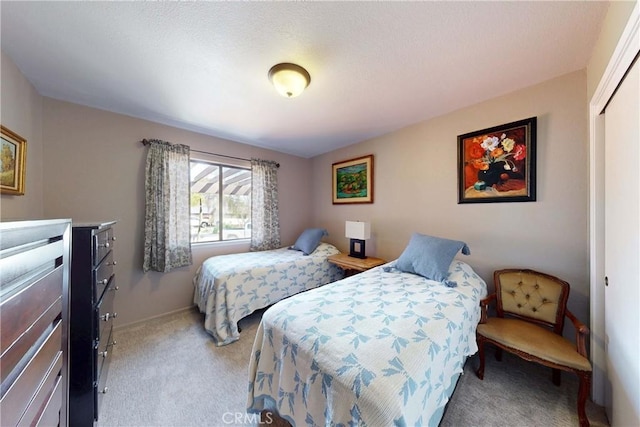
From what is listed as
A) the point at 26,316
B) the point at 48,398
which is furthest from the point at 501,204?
the point at 48,398

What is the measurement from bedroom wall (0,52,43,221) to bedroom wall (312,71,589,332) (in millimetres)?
3410

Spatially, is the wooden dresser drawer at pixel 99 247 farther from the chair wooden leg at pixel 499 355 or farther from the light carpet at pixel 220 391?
the chair wooden leg at pixel 499 355

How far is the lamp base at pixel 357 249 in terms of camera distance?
10.00 feet

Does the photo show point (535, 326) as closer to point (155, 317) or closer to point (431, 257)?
point (431, 257)

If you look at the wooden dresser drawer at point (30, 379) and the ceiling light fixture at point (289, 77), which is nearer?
the wooden dresser drawer at point (30, 379)

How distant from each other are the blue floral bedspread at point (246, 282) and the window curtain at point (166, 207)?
0.42 meters

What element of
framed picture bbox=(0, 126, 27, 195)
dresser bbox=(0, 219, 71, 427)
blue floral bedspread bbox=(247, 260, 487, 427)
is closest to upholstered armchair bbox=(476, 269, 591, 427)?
blue floral bedspread bbox=(247, 260, 487, 427)

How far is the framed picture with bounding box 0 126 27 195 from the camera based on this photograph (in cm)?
146

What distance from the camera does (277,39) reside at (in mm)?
1385

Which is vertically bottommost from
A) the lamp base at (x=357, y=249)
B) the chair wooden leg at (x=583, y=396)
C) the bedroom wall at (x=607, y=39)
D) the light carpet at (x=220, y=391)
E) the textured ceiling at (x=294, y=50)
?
the light carpet at (x=220, y=391)

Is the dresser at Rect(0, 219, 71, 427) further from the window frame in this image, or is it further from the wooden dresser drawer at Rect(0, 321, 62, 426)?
the window frame

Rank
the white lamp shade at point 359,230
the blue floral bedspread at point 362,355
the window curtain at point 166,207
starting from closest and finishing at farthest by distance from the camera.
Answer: the blue floral bedspread at point 362,355
the window curtain at point 166,207
the white lamp shade at point 359,230

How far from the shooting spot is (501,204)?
2068 millimetres

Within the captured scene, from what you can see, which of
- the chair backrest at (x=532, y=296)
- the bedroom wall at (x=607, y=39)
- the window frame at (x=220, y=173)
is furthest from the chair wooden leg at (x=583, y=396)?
the window frame at (x=220, y=173)
